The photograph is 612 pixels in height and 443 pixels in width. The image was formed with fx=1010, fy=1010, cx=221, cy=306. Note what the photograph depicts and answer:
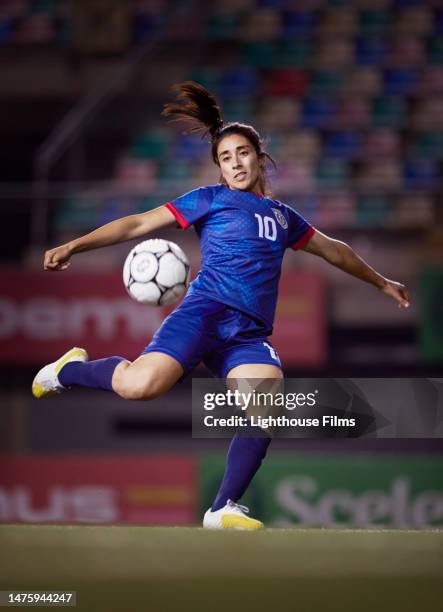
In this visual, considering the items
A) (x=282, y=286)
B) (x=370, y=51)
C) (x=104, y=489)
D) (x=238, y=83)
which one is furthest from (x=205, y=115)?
(x=370, y=51)

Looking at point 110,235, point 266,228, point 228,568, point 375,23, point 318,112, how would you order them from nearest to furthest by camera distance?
1. point 228,568
2. point 110,235
3. point 266,228
4. point 318,112
5. point 375,23

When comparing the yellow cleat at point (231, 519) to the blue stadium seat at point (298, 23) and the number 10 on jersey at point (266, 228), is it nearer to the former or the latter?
the number 10 on jersey at point (266, 228)

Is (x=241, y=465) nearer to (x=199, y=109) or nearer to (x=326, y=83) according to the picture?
(x=199, y=109)

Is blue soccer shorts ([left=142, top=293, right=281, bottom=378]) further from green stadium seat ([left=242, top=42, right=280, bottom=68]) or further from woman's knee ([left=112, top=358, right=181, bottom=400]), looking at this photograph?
green stadium seat ([left=242, top=42, right=280, bottom=68])

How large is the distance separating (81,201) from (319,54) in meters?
4.49

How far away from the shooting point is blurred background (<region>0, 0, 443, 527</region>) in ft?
28.5

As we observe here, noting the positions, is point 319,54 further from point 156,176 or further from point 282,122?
point 156,176

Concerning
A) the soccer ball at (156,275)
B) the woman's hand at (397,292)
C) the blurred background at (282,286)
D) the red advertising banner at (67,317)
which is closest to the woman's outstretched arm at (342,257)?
the woman's hand at (397,292)

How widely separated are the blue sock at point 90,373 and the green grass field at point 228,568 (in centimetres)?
90

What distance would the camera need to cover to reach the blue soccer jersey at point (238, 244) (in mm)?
4418

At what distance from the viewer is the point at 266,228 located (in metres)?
4.49

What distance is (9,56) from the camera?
43.4ft

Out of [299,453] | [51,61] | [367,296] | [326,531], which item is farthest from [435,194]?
[51,61]

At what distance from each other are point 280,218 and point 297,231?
5.6 inches
